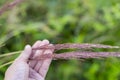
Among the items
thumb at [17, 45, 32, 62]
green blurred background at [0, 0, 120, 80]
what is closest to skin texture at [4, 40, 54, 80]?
thumb at [17, 45, 32, 62]

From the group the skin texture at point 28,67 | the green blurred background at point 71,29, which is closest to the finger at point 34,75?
the skin texture at point 28,67

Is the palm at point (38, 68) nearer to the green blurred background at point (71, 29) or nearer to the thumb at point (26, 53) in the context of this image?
the thumb at point (26, 53)

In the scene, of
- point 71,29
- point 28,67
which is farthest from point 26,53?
point 71,29

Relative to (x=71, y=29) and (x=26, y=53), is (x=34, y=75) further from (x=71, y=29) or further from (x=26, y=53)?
(x=71, y=29)

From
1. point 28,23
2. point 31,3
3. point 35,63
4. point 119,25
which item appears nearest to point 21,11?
point 28,23

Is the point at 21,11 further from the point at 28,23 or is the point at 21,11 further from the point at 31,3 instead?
the point at 31,3
